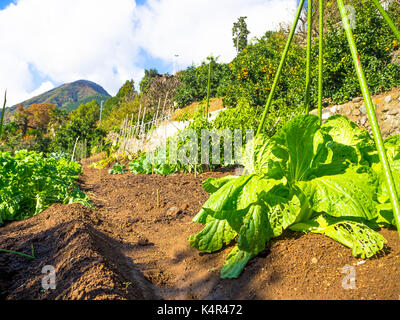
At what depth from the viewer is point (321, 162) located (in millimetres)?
1910

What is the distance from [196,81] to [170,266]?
67.6 feet

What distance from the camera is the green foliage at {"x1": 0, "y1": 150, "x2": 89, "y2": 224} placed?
3.25m

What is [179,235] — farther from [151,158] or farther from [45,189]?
[151,158]

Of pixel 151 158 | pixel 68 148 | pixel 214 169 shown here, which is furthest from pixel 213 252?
pixel 68 148

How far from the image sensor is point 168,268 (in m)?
2.30

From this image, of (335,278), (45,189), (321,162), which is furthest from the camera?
(45,189)

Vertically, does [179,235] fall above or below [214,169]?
below

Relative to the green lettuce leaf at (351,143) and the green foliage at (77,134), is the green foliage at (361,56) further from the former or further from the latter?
the green foliage at (77,134)

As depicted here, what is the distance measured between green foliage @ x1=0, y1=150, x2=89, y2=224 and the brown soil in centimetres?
34

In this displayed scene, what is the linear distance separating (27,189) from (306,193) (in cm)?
349

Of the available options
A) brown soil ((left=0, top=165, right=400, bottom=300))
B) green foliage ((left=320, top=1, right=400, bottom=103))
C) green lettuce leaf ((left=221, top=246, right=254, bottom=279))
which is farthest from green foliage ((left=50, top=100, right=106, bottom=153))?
green lettuce leaf ((left=221, top=246, right=254, bottom=279))

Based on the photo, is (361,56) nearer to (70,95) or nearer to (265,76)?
(265,76)

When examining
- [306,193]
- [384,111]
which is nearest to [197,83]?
[384,111]

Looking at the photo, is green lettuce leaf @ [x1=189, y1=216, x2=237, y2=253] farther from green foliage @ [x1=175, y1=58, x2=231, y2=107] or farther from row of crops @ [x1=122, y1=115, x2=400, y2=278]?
green foliage @ [x1=175, y1=58, x2=231, y2=107]
